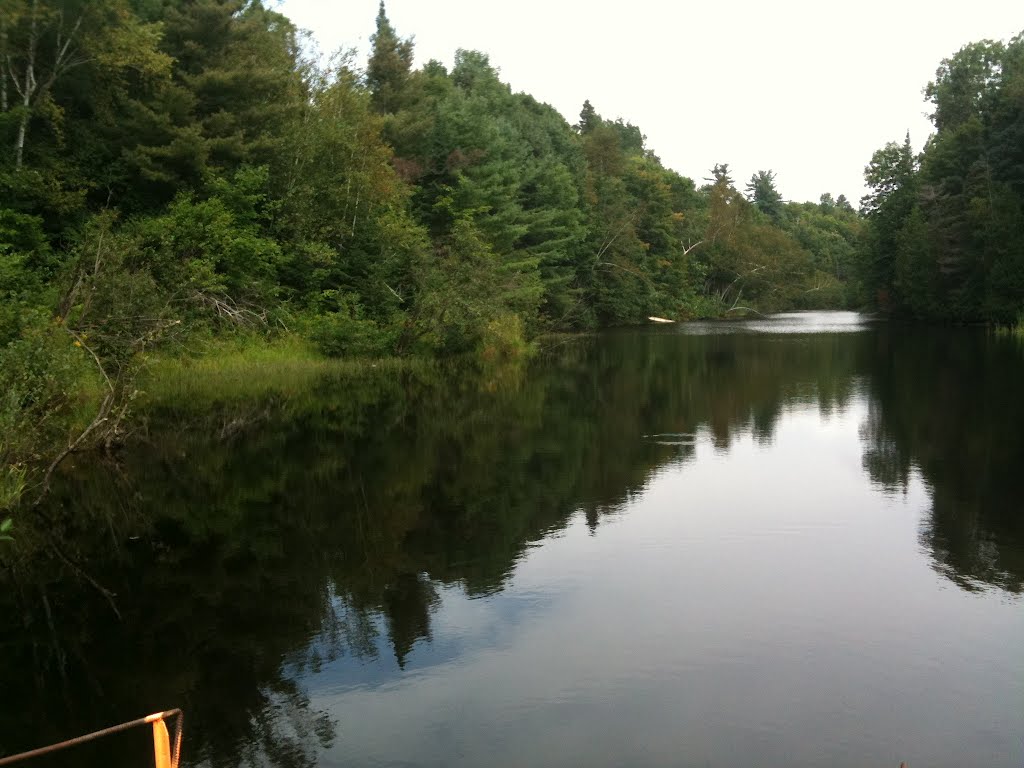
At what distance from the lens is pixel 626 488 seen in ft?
41.6

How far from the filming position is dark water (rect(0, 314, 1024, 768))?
235 inches

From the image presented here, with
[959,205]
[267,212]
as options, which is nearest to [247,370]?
[267,212]

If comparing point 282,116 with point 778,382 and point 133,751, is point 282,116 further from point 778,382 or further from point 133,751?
point 133,751

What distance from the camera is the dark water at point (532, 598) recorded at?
19.5 feet

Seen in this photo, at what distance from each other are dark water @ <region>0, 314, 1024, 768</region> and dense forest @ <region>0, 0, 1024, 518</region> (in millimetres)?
2321

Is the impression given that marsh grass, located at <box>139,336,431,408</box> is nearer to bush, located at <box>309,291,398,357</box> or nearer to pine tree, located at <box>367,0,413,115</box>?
bush, located at <box>309,291,398,357</box>

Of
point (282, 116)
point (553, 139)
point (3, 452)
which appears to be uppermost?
point (553, 139)

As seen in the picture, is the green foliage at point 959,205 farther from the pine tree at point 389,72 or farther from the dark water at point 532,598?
the dark water at point 532,598

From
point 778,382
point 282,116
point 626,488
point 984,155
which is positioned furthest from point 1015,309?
point 626,488

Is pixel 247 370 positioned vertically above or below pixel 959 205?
below

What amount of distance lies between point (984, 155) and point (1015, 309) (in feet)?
34.1

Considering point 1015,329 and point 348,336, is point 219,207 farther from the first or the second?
point 1015,329

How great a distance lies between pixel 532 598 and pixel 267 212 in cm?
2699

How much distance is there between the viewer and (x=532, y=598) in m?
8.41
